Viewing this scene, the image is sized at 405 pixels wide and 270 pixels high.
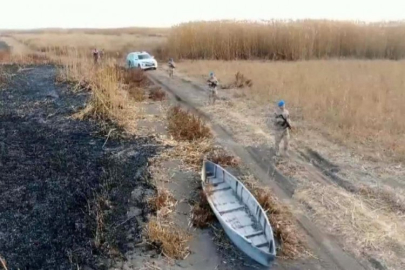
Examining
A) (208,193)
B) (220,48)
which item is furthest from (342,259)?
(220,48)

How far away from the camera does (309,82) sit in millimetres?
17938

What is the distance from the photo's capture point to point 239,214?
24.7 feet

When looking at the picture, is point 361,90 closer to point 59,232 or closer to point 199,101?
point 199,101

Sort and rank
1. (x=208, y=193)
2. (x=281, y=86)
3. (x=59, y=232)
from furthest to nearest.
Result: (x=281, y=86) → (x=208, y=193) → (x=59, y=232)

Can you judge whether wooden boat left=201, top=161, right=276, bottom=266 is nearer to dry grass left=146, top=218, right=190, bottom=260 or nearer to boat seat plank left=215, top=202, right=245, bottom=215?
boat seat plank left=215, top=202, right=245, bottom=215

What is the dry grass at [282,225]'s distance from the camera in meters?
6.50

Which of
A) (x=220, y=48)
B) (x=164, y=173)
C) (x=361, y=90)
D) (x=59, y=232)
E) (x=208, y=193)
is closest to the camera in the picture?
(x=59, y=232)

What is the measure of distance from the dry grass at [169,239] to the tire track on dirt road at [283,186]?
189 centimetres

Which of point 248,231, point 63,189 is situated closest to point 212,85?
point 63,189

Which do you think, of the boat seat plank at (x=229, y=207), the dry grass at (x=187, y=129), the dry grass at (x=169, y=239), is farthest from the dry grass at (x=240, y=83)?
the dry grass at (x=169, y=239)

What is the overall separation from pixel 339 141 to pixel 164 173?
187 inches

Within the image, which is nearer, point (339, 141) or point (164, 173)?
point (164, 173)

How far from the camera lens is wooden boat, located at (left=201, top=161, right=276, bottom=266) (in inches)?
245

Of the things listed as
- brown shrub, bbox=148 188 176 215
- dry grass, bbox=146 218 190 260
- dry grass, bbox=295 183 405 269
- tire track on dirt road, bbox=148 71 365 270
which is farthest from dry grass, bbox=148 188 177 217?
dry grass, bbox=295 183 405 269
